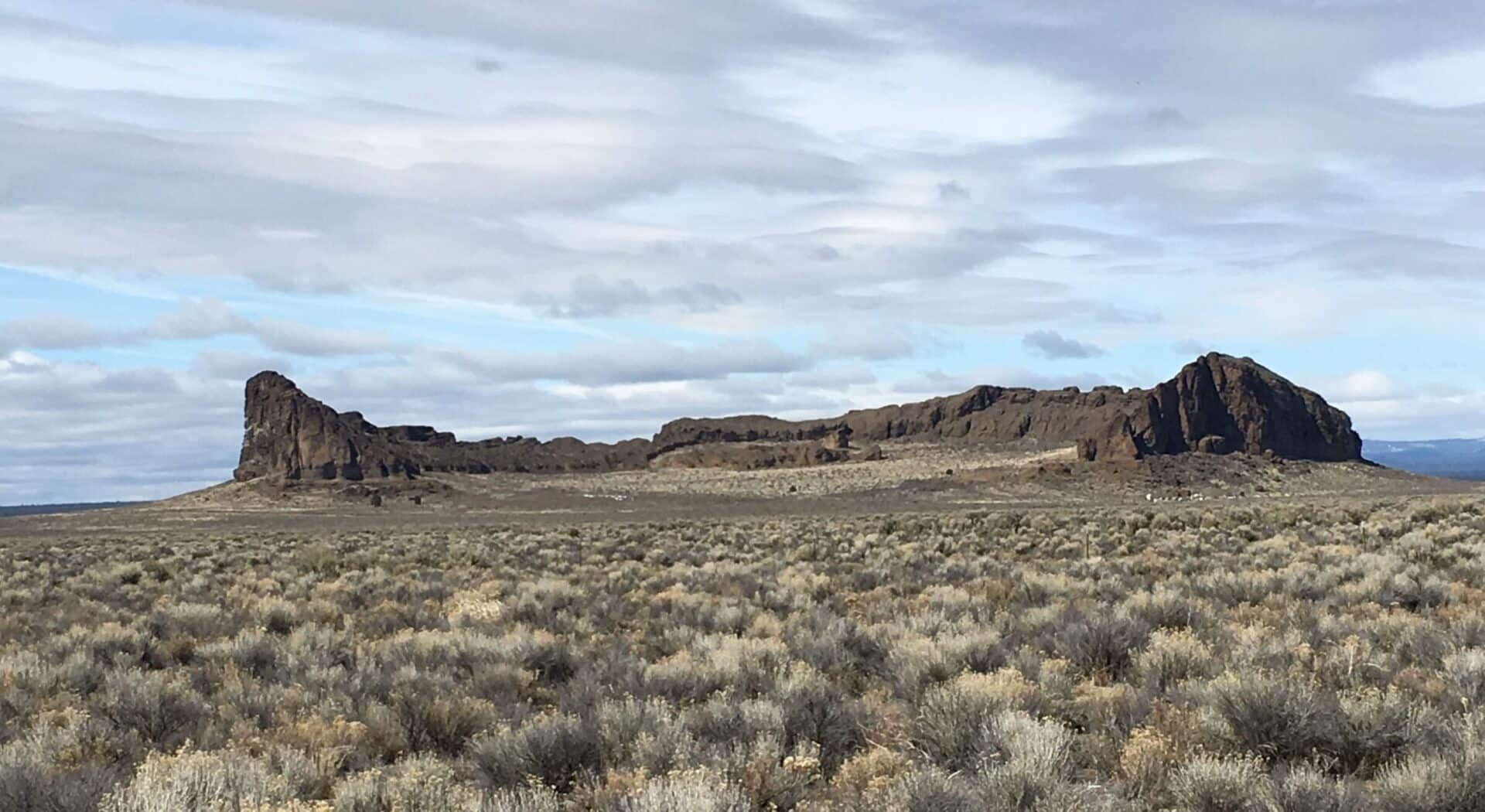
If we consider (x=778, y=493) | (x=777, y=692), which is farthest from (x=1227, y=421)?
(x=777, y=692)

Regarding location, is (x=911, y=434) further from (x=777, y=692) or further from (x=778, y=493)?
(x=777, y=692)

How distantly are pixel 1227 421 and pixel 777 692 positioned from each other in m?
98.4

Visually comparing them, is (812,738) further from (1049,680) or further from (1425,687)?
(1425,687)

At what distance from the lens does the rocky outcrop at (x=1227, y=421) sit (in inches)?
3450

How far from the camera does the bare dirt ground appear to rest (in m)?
59.5

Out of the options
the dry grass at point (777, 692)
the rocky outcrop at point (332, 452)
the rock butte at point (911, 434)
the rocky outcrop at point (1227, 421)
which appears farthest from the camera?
the rocky outcrop at point (332, 452)

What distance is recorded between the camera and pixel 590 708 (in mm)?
8977

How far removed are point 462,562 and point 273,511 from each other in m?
55.3

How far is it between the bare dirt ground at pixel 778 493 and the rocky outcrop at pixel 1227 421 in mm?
2968

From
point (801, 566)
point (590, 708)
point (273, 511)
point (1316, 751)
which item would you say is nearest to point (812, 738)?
point (590, 708)

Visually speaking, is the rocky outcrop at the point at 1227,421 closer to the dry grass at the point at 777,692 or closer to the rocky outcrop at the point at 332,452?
the rocky outcrop at the point at 332,452

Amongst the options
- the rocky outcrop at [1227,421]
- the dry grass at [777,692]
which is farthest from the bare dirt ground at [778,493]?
the dry grass at [777,692]

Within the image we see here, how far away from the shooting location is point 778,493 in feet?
274

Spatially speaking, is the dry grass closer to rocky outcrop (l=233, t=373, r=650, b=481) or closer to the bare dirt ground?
the bare dirt ground
